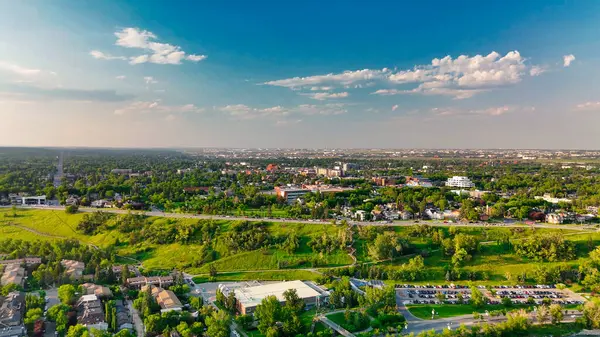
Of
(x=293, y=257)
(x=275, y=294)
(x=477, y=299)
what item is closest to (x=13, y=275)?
(x=275, y=294)

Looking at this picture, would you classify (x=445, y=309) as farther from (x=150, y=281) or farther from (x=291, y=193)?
(x=291, y=193)

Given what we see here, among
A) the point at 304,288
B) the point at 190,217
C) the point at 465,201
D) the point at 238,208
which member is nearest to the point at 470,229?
the point at 465,201

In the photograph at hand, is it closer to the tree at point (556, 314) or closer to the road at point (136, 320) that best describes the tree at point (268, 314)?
the road at point (136, 320)

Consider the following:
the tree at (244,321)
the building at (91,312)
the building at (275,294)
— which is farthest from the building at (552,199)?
the building at (91,312)

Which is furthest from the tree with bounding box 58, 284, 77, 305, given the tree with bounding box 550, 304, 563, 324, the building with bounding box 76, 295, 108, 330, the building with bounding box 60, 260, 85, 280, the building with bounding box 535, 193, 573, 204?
the building with bounding box 535, 193, 573, 204

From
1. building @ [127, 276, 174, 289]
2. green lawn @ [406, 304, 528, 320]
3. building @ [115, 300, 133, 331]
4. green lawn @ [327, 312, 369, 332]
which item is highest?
building @ [127, 276, 174, 289]

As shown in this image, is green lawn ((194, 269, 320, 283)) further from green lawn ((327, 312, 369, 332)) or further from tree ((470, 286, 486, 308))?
tree ((470, 286, 486, 308))
